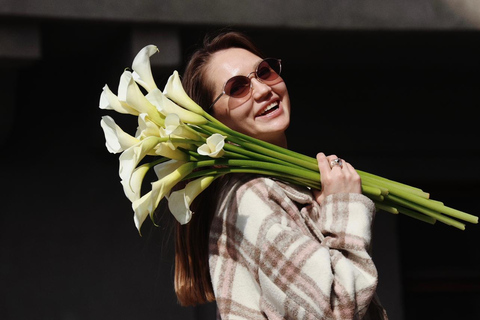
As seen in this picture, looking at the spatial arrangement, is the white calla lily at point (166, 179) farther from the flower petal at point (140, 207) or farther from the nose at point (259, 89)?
the nose at point (259, 89)

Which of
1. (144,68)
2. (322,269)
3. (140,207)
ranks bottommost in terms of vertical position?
(322,269)

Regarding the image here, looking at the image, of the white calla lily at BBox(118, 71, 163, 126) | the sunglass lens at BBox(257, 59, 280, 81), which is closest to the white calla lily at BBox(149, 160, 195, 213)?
the white calla lily at BBox(118, 71, 163, 126)

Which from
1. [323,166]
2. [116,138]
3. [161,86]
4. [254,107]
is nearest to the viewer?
[116,138]

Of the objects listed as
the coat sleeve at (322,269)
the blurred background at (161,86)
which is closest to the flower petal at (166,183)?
the coat sleeve at (322,269)

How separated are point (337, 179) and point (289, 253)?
0.80 ft

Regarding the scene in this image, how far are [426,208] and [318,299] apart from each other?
498 mm

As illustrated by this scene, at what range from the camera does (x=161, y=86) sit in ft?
15.2

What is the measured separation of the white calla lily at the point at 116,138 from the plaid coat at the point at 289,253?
0.30 metres

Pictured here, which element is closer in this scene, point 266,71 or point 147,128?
point 147,128

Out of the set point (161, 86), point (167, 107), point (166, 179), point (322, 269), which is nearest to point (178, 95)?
point (167, 107)

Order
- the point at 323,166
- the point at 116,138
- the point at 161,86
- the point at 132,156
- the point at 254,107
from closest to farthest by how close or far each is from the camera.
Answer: the point at 132,156
the point at 116,138
the point at 323,166
the point at 254,107
the point at 161,86

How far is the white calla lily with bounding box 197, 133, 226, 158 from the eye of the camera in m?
1.95

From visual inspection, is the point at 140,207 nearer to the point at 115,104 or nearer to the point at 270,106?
the point at 115,104

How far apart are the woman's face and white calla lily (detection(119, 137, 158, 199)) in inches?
15.0
